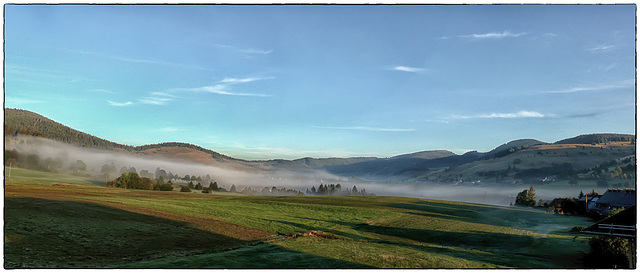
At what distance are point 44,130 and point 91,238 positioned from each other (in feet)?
12.5

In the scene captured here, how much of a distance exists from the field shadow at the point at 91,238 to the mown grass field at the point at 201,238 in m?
0.03

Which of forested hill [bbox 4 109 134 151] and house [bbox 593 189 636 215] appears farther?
house [bbox 593 189 636 215]

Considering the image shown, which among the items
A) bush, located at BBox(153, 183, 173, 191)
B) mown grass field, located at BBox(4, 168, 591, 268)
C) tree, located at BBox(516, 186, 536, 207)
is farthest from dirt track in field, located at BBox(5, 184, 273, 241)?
tree, located at BBox(516, 186, 536, 207)

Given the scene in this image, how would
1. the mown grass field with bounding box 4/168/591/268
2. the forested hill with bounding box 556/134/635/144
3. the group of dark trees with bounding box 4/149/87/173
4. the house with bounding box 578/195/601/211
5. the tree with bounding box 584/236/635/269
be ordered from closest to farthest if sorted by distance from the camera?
the mown grass field with bounding box 4/168/591/268
the tree with bounding box 584/236/635/269
the group of dark trees with bounding box 4/149/87/173
the forested hill with bounding box 556/134/635/144
the house with bounding box 578/195/601/211

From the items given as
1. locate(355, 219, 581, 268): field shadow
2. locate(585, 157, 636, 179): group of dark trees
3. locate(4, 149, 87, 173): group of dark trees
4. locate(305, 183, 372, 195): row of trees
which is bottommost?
locate(355, 219, 581, 268): field shadow

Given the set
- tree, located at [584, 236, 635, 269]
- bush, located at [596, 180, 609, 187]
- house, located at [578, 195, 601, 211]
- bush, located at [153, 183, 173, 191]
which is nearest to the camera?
tree, located at [584, 236, 635, 269]

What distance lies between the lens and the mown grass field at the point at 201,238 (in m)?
9.09

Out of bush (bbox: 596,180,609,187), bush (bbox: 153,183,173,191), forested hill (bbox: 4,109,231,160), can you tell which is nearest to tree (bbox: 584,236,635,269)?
bush (bbox: 596,180,609,187)

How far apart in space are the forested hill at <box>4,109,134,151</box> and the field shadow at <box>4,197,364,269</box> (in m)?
1.93

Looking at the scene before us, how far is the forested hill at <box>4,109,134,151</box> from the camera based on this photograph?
33.2ft

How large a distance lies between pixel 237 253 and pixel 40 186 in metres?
6.33

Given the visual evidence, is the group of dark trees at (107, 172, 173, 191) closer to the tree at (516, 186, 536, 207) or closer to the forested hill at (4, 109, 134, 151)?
the forested hill at (4, 109, 134, 151)

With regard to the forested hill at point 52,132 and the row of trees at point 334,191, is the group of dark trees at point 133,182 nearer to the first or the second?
the forested hill at point 52,132

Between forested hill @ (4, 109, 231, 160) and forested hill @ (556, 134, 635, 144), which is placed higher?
forested hill @ (556, 134, 635, 144)
